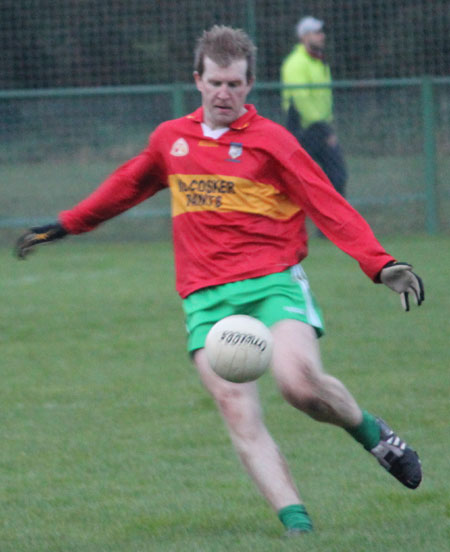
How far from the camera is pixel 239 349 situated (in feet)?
12.5

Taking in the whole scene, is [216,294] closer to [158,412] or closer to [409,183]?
[158,412]

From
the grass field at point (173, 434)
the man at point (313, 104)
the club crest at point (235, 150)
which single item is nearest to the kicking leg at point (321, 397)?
the grass field at point (173, 434)

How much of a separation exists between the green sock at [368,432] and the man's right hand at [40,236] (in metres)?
1.42

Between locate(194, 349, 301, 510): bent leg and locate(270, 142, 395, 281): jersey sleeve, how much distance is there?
0.59m

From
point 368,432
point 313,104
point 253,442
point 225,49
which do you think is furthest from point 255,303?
point 313,104

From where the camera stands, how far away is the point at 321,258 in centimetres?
1257

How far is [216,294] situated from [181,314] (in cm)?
524

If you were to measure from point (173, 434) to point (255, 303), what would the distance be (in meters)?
1.76

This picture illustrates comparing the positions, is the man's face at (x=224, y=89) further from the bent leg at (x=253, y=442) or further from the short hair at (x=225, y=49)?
the bent leg at (x=253, y=442)

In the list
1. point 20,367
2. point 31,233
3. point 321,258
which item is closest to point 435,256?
point 321,258

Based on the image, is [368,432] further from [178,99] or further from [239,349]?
[178,99]

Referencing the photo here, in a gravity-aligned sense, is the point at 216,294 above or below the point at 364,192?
above

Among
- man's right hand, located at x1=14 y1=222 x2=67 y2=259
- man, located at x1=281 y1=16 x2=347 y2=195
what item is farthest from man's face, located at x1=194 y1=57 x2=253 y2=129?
man, located at x1=281 y1=16 x2=347 y2=195

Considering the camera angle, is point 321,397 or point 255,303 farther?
point 255,303
